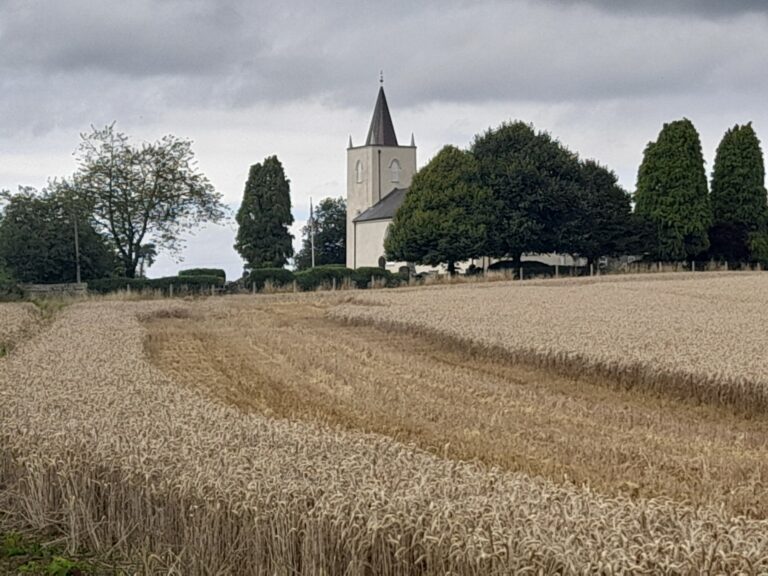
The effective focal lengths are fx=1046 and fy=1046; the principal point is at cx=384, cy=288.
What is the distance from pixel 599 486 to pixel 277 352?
1394 cm

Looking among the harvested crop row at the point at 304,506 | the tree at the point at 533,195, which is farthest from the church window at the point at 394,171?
the harvested crop row at the point at 304,506

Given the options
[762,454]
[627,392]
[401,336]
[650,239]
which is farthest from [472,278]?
[762,454]

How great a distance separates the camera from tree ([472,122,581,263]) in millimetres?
65250

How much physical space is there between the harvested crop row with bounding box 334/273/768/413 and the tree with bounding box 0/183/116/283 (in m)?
20.4

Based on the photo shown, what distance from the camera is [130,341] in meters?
22.0

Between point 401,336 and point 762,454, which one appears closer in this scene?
point 762,454

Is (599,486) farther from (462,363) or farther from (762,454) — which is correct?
(462,363)

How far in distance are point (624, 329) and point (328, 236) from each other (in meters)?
94.4

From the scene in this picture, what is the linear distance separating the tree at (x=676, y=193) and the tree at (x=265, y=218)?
28.1 m

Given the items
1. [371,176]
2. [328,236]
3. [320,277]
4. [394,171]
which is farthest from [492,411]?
[328,236]

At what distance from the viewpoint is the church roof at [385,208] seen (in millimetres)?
92250

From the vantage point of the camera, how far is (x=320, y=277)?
54.2 metres

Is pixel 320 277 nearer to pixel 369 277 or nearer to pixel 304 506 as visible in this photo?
pixel 369 277

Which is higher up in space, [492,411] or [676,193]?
[676,193]
